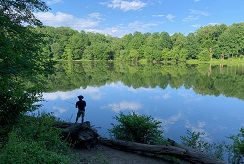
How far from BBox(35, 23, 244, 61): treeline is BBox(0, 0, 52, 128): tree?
68407 millimetres

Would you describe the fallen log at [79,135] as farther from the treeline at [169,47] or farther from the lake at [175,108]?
the treeline at [169,47]

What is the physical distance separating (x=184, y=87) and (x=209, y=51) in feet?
203

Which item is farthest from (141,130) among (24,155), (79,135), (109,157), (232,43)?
(232,43)

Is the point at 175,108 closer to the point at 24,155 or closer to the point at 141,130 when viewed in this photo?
the point at 141,130

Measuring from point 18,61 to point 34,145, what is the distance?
205 inches

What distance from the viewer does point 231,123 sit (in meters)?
17.3

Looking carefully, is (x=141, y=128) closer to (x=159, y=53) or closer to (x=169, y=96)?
(x=169, y=96)

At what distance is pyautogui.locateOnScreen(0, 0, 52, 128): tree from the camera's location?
811 centimetres

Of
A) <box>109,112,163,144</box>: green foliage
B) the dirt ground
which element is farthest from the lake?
the dirt ground

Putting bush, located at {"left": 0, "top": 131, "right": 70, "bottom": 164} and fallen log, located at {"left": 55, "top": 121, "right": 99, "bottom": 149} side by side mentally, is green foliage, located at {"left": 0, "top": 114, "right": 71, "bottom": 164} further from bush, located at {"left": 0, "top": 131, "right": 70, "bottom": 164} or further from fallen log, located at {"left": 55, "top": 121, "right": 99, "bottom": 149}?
fallen log, located at {"left": 55, "top": 121, "right": 99, "bottom": 149}

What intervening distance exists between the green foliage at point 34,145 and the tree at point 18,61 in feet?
2.25

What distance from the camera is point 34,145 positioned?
242 inches

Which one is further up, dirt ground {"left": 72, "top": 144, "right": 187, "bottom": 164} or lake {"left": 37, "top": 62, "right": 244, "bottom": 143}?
dirt ground {"left": 72, "top": 144, "right": 187, "bottom": 164}

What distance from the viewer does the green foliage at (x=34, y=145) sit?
5430 millimetres
